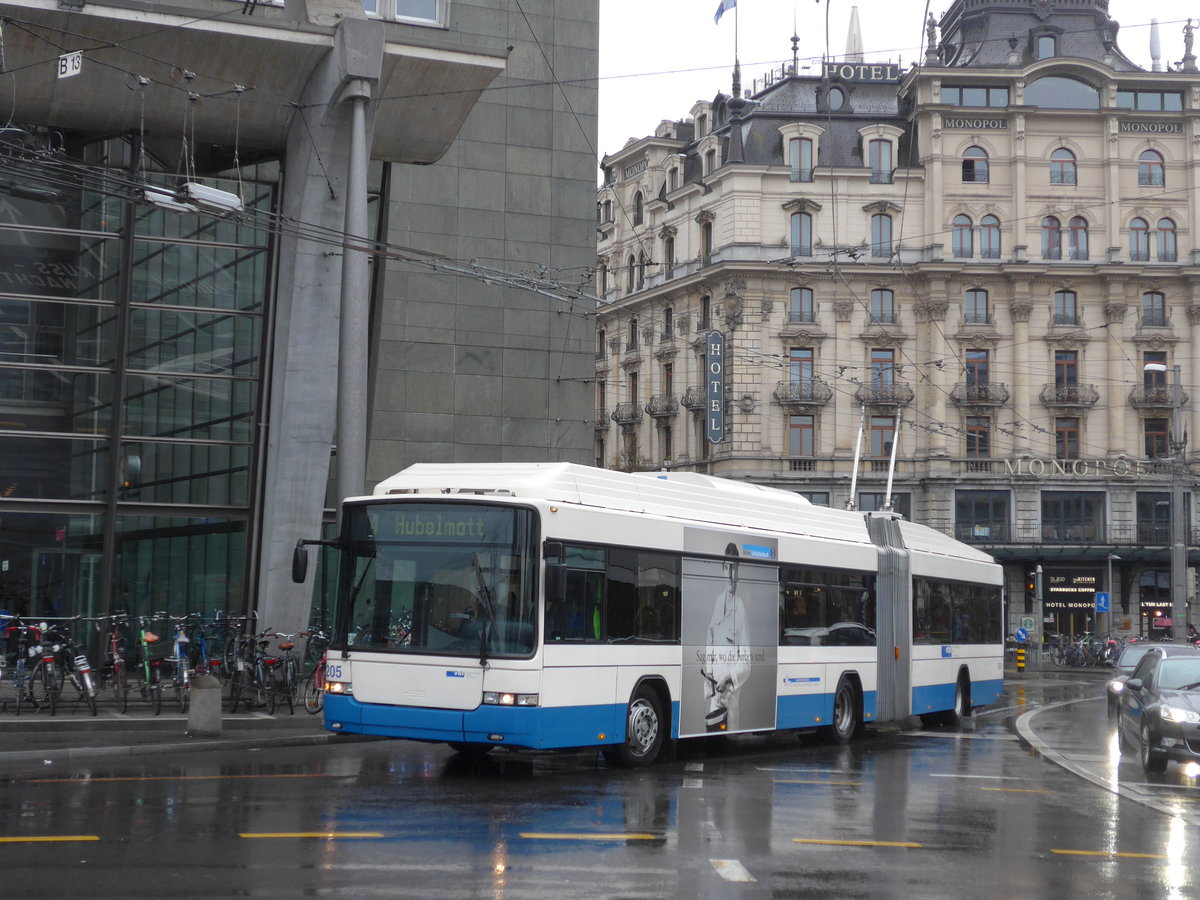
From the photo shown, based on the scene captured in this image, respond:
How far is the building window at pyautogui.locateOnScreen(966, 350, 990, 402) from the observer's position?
62.3 metres

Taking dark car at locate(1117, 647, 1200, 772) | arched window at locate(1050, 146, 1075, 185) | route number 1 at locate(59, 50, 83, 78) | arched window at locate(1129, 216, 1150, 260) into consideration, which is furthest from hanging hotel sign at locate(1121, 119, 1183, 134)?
route number 1 at locate(59, 50, 83, 78)

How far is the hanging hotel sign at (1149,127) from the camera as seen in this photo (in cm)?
6312

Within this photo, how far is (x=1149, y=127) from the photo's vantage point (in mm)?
63281

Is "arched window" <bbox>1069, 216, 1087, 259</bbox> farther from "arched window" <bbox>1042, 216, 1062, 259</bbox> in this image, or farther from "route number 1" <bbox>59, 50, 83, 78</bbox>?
"route number 1" <bbox>59, 50, 83, 78</bbox>

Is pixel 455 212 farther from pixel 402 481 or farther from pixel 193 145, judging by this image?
pixel 402 481

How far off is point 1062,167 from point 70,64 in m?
50.2

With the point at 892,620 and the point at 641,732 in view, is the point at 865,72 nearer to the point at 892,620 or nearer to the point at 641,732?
the point at 892,620

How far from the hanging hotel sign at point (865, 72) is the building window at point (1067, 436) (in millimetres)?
17429

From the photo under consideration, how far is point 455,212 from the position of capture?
29.7m

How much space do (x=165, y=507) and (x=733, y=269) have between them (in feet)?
129

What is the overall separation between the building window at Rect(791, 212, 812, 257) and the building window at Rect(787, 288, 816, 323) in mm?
1629

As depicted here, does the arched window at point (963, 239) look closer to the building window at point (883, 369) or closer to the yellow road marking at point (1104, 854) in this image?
the building window at point (883, 369)

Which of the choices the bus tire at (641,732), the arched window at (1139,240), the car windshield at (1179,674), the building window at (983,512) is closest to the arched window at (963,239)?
the arched window at (1139,240)

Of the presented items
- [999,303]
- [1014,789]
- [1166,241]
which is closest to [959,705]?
[1014,789]
